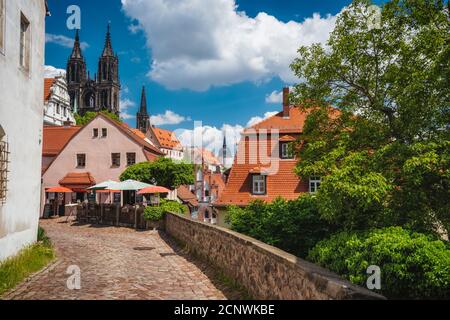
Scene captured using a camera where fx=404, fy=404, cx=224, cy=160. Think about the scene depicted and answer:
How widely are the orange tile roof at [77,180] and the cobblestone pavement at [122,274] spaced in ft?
51.7

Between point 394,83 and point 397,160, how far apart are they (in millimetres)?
2487

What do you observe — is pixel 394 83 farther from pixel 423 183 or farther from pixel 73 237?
pixel 73 237

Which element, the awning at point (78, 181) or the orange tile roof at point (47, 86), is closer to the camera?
the awning at point (78, 181)

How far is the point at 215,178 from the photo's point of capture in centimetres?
6725

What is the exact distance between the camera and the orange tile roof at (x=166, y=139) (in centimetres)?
11631

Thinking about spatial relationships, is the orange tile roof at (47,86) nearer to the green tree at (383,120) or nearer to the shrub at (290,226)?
the shrub at (290,226)

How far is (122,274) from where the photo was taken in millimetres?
9734

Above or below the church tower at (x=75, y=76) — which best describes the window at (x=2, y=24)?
below

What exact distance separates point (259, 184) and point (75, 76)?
107 meters

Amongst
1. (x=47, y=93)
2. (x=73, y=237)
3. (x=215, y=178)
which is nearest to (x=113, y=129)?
(x=73, y=237)

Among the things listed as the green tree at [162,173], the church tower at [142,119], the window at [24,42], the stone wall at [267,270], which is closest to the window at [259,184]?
the green tree at [162,173]

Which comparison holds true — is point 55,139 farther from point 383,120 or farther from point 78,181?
point 383,120

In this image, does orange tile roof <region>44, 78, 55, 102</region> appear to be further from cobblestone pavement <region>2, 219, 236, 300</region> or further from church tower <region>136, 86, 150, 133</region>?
church tower <region>136, 86, 150, 133</region>
